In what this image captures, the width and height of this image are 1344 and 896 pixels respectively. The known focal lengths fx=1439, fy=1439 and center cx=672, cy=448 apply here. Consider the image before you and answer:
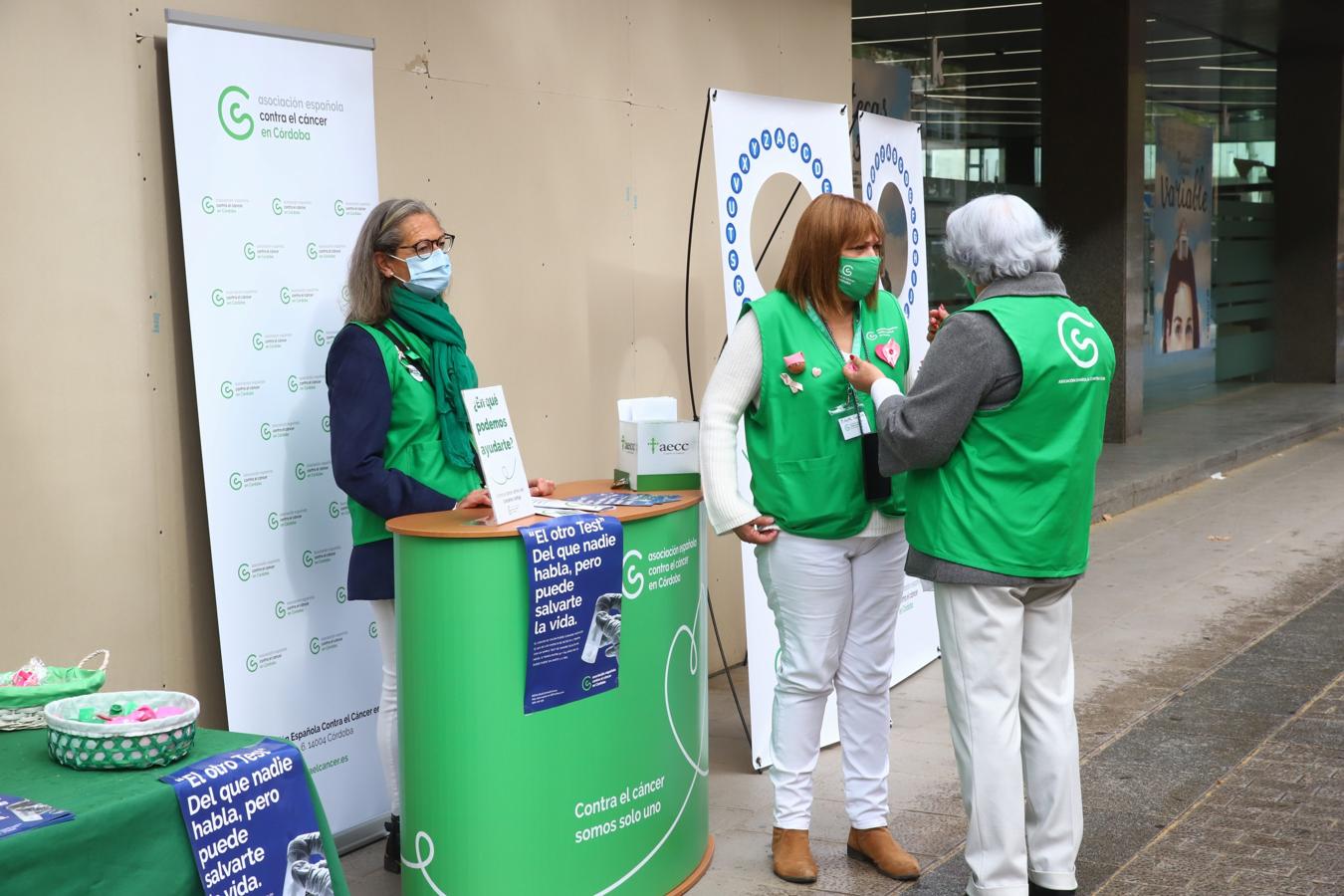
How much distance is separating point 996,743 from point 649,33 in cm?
327

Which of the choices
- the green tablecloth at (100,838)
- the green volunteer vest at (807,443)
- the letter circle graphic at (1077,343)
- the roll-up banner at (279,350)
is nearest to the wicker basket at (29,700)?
the green tablecloth at (100,838)

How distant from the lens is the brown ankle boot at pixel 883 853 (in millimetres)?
3754

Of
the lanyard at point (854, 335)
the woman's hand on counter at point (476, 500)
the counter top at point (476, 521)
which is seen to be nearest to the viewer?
the counter top at point (476, 521)

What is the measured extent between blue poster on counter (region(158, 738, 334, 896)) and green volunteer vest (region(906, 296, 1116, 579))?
61.4 inches

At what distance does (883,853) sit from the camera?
3805mm

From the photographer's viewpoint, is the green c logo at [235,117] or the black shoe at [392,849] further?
the black shoe at [392,849]

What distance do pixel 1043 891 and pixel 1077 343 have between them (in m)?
1.34

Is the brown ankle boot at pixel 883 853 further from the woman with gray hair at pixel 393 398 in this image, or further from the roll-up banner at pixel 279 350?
the roll-up banner at pixel 279 350

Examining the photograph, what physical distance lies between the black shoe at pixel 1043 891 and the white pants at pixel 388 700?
159 centimetres

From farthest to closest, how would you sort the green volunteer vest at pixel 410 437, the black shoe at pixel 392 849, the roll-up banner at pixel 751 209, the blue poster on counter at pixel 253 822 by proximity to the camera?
the roll-up banner at pixel 751 209 < the black shoe at pixel 392 849 < the green volunteer vest at pixel 410 437 < the blue poster on counter at pixel 253 822

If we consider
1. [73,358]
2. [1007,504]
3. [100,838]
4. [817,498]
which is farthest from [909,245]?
[100,838]

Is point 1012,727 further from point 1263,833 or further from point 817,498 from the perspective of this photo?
point 1263,833

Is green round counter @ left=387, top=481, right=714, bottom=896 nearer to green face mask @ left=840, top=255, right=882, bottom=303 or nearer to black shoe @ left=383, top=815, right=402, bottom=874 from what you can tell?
black shoe @ left=383, top=815, right=402, bottom=874

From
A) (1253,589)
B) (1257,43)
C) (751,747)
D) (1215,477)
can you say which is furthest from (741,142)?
(1257,43)
